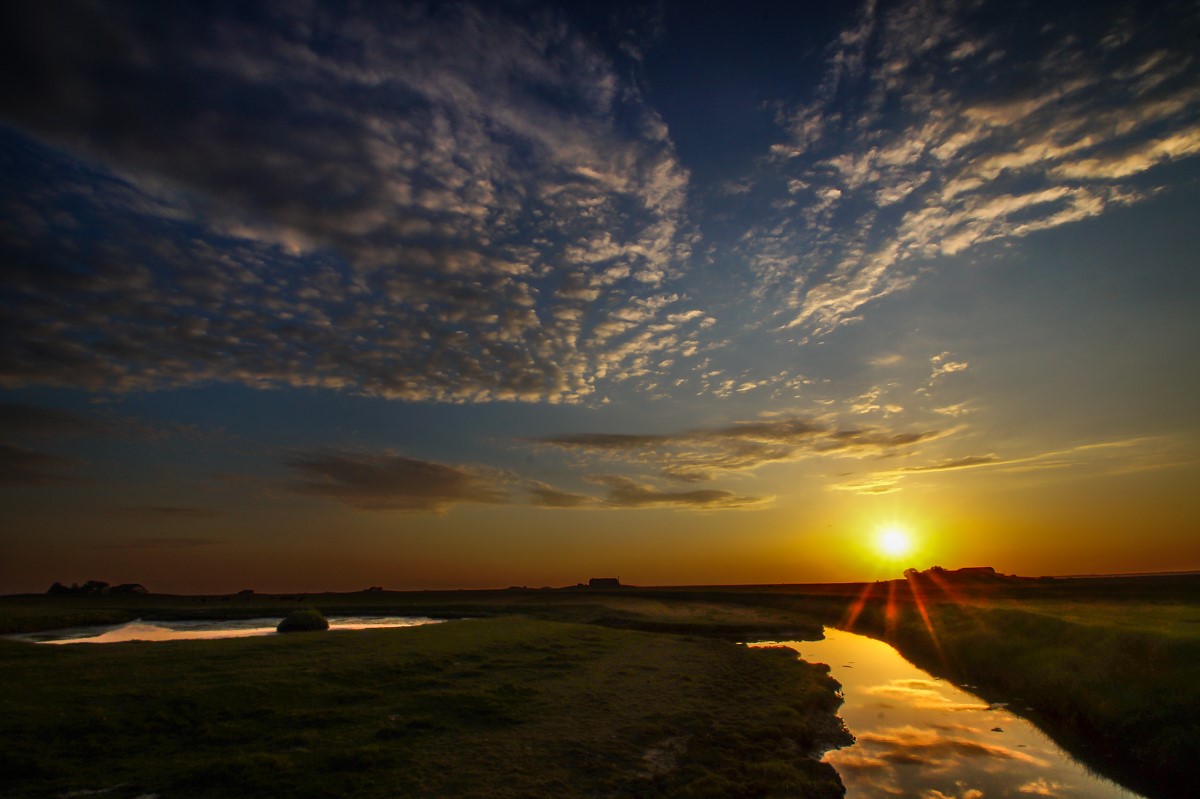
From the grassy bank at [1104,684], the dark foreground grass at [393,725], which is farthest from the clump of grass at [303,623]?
the grassy bank at [1104,684]

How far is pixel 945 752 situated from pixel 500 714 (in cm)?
1645

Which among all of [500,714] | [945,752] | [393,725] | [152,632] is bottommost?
[945,752]

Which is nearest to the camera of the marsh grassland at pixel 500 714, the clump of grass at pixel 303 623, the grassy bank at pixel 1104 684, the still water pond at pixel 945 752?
the marsh grassland at pixel 500 714

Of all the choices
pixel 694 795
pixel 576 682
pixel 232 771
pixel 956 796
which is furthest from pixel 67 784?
pixel 956 796

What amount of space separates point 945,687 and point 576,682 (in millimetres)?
22232

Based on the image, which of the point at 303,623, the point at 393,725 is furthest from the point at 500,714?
the point at 303,623

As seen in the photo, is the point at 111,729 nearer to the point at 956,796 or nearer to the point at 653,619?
the point at 956,796

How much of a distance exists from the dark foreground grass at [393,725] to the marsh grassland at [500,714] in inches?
3.4

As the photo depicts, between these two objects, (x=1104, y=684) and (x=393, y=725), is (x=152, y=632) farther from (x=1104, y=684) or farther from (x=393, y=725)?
(x=1104, y=684)

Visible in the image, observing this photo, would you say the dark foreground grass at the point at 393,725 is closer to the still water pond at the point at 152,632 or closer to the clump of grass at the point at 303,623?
the clump of grass at the point at 303,623

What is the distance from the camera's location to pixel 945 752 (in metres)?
21.7

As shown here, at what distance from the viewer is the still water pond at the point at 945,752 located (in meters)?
18.0

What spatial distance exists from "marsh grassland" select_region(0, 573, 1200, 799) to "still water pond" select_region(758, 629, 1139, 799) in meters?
0.98

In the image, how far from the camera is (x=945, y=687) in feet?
113
